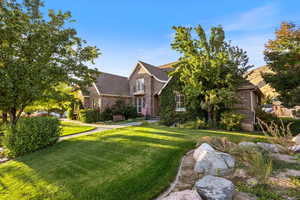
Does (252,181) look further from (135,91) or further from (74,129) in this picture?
(135,91)

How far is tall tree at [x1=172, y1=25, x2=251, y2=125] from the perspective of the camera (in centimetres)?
1023

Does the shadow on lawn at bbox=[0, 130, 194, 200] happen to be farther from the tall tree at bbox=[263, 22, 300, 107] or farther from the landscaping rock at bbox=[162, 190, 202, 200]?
the tall tree at bbox=[263, 22, 300, 107]

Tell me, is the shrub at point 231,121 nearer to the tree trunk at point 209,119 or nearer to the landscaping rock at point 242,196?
the tree trunk at point 209,119

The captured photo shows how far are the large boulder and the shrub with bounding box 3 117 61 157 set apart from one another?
7.31 meters

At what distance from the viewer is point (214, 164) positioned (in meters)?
3.97

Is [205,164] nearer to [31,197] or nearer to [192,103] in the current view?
[31,197]

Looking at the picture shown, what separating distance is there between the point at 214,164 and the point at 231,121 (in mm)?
7727

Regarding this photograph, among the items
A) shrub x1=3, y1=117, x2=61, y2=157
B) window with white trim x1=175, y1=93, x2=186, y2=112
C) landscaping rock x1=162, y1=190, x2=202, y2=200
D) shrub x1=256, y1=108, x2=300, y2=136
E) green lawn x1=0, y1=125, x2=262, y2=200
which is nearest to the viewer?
landscaping rock x1=162, y1=190, x2=202, y2=200

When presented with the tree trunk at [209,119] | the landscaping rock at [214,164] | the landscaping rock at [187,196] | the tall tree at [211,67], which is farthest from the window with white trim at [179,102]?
the landscaping rock at [187,196]

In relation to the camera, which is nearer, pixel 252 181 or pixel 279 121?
pixel 252 181

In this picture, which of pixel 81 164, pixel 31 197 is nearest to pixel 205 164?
pixel 81 164

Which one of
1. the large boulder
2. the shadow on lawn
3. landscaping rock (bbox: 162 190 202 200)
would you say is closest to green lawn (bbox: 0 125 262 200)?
the shadow on lawn

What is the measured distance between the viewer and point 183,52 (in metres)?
11.9

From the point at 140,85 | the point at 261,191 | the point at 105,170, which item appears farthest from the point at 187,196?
the point at 140,85
